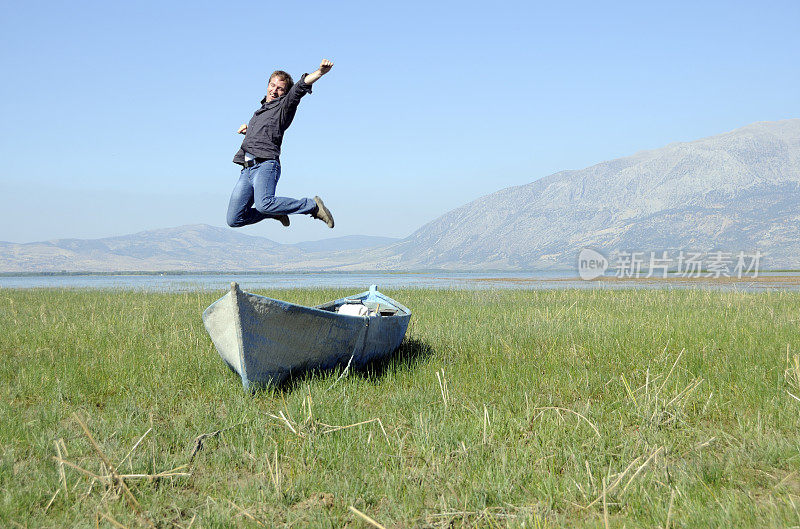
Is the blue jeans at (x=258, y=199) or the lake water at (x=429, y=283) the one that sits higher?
the blue jeans at (x=258, y=199)

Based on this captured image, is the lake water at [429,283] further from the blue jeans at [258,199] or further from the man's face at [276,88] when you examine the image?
the man's face at [276,88]

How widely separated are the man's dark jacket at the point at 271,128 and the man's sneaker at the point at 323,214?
0.81 meters

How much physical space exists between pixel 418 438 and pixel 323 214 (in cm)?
366

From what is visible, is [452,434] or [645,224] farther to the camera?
[645,224]

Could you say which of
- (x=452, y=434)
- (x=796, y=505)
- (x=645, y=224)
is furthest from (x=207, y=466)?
(x=645, y=224)

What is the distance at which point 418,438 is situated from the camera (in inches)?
180

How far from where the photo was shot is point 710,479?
150 inches

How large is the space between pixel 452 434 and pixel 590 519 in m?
1.47

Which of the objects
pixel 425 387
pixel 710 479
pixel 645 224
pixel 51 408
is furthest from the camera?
pixel 645 224

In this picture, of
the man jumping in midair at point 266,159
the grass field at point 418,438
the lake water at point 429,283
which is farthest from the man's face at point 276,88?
the lake water at point 429,283

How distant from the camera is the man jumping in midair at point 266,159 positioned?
22.1 feet

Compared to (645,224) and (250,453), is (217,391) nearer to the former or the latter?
(250,453)

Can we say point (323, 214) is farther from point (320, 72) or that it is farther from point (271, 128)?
point (320, 72)

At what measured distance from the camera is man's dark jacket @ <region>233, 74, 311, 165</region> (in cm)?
669
